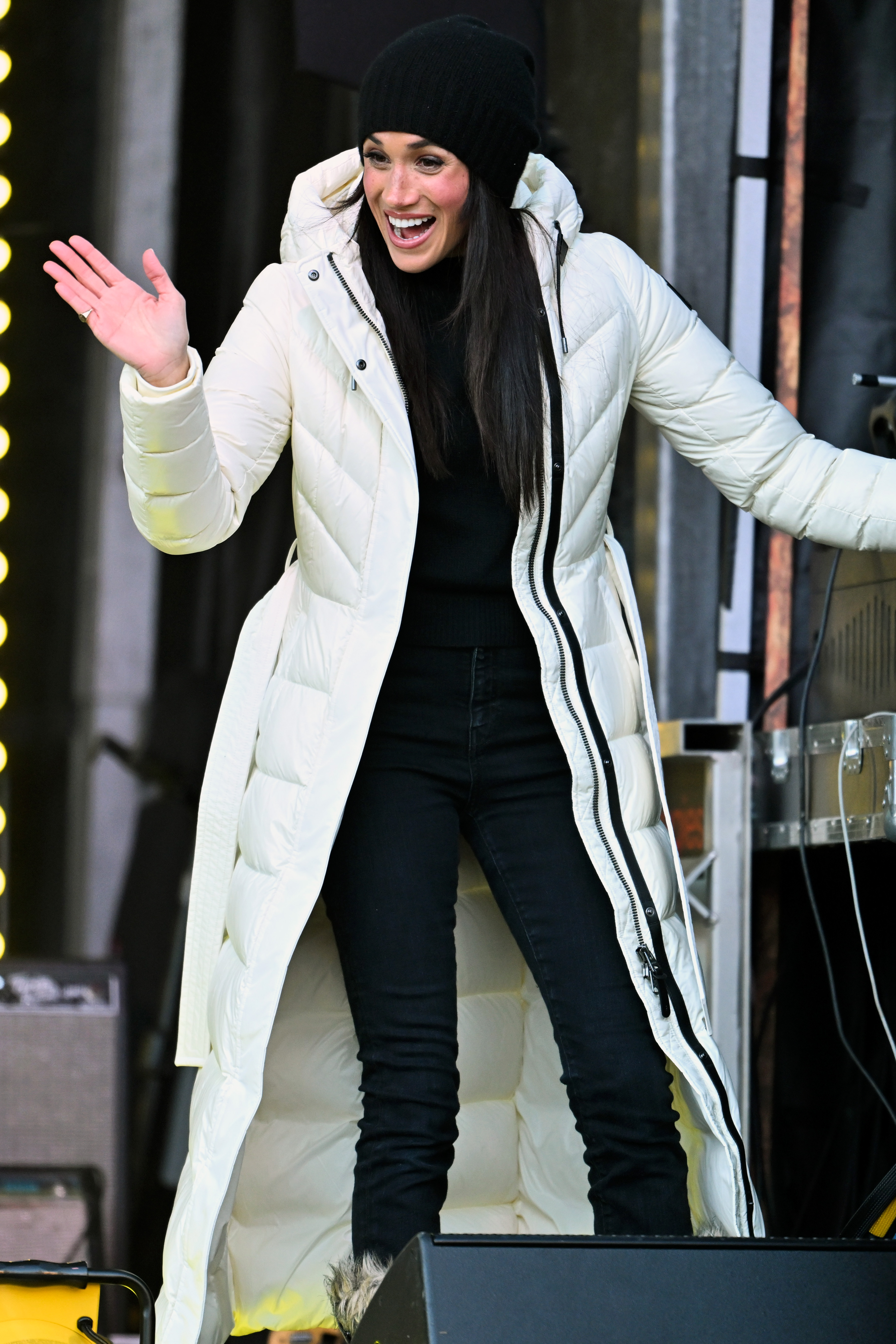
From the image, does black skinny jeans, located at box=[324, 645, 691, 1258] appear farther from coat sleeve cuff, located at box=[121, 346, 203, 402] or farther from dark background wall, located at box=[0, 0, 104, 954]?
dark background wall, located at box=[0, 0, 104, 954]

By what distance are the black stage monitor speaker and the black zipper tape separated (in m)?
0.45

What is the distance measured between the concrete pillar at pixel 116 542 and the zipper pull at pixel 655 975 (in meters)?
1.25

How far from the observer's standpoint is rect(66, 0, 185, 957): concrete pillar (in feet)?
8.12

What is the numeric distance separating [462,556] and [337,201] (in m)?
0.45

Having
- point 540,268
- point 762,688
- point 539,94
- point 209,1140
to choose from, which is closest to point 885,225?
point 539,94

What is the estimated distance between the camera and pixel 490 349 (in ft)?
4.98

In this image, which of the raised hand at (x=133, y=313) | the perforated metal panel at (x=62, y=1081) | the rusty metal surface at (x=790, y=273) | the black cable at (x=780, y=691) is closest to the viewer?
the raised hand at (x=133, y=313)

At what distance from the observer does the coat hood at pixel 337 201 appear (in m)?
1.60

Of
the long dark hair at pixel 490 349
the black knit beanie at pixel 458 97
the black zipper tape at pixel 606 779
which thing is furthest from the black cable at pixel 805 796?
the black knit beanie at pixel 458 97

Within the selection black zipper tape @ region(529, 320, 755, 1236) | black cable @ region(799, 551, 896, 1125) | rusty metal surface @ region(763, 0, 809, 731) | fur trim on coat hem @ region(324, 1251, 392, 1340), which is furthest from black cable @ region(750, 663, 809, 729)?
fur trim on coat hem @ region(324, 1251, 392, 1340)

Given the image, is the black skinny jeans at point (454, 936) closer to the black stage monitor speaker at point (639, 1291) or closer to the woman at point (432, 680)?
the woman at point (432, 680)

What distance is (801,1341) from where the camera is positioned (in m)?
0.99

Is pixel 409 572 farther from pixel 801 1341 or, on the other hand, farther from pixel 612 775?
pixel 801 1341

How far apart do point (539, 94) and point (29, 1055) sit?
1.85 m
